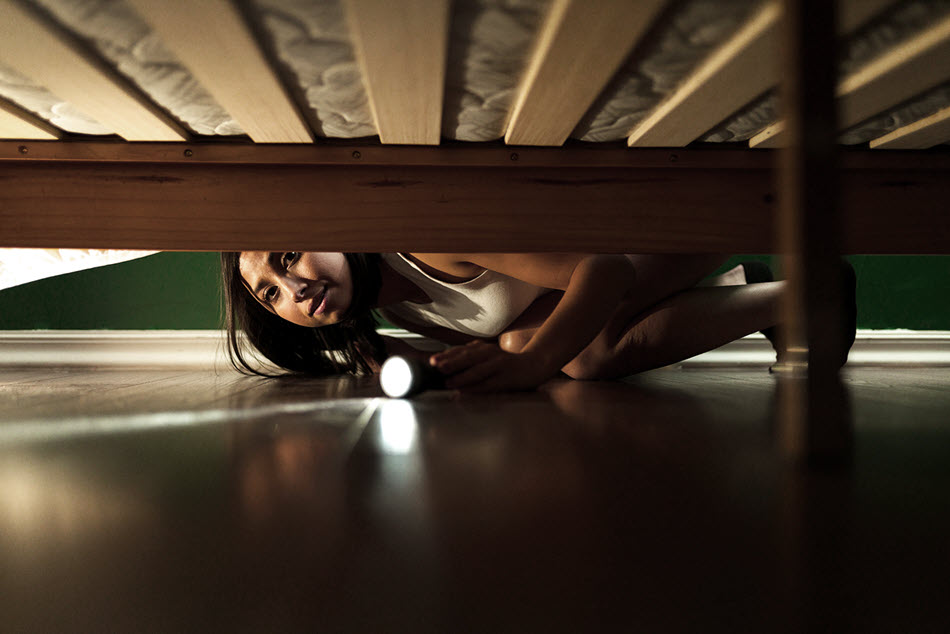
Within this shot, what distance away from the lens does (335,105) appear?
68 cm

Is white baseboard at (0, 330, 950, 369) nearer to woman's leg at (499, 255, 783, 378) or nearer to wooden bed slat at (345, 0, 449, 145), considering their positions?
woman's leg at (499, 255, 783, 378)

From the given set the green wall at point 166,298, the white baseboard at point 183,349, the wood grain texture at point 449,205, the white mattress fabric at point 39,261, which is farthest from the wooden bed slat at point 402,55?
the green wall at point 166,298

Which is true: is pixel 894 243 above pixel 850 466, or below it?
above

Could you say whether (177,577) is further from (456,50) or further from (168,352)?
(168,352)

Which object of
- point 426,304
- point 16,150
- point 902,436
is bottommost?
point 902,436

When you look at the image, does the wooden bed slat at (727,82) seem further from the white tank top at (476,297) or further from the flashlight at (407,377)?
the white tank top at (476,297)

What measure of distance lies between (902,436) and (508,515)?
40 centimetres

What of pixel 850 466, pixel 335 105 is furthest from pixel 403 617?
pixel 335 105

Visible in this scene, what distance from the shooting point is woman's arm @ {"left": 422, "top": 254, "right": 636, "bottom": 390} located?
2.84 feet

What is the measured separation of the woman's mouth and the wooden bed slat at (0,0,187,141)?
429 millimetres

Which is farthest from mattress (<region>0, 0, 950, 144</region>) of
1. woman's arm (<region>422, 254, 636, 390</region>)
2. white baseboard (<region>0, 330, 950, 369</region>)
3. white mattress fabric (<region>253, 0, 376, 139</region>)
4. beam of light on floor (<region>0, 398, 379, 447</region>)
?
white baseboard (<region>0, 330, 950, 369</region>)

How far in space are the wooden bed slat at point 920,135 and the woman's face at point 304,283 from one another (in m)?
0.82

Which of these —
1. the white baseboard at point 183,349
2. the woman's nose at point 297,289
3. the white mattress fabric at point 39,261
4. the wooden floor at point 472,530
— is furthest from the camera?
the white baseboard at point 183,349

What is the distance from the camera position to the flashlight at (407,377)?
848 millimetres
